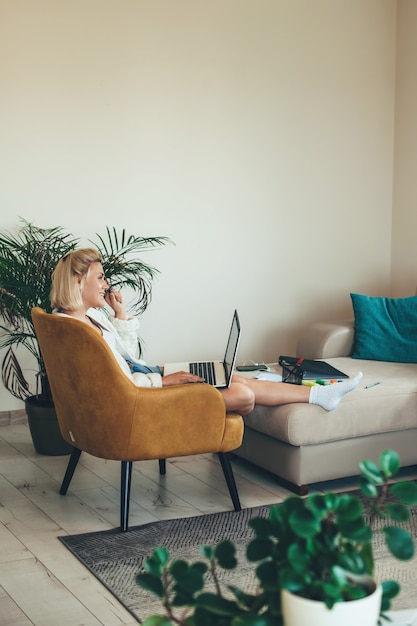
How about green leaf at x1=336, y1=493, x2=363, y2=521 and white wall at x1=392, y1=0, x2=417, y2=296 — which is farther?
white wall at x1=392, y1=0, x2=417, y2=296

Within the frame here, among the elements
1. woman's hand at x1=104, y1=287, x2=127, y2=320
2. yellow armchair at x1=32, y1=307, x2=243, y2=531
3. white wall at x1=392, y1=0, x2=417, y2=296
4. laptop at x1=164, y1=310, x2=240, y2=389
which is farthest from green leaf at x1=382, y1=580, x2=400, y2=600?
white wall at x1=392, y1=0, x2=417, y2=296

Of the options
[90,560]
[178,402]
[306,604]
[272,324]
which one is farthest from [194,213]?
[306,604]

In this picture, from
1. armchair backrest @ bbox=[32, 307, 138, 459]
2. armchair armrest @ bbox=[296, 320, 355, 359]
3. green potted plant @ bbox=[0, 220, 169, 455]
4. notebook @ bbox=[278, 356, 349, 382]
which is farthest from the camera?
armchair armrest @ bbox=[296, 320, 355, 359]

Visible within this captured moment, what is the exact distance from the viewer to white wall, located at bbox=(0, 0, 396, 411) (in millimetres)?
4418

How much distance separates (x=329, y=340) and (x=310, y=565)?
326cm

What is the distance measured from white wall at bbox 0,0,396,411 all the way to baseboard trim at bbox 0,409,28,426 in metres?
0.82

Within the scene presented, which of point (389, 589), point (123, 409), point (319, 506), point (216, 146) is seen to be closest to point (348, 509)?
point (319, 506)

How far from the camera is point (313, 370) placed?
3697 mm

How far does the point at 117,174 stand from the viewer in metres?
4.61

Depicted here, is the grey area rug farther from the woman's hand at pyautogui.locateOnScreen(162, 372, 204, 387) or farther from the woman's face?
the woman's face

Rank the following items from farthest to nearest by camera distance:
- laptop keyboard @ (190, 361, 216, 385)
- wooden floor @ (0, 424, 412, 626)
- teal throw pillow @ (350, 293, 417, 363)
A: 1. teal throw pillow @ (350, 293, 417, 363)
2. laptop keyboard @ (190, 361, 216, 385)
3. wooden floor @ (0, 424, 412, 626)

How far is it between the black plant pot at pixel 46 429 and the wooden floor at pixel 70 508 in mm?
52

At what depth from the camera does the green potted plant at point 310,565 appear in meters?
1.08

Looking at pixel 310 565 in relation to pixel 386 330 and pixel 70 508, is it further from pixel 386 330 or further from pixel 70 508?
pixel 386 330
